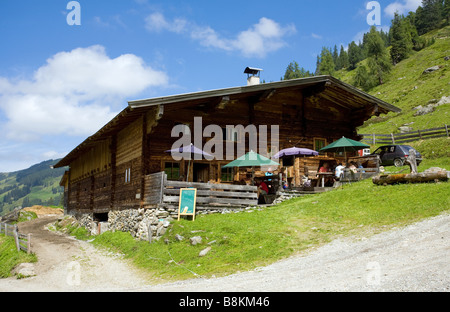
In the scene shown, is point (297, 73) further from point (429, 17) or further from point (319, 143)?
point (319, 143)

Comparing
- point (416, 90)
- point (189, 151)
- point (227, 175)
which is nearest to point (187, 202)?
point (189, 151)

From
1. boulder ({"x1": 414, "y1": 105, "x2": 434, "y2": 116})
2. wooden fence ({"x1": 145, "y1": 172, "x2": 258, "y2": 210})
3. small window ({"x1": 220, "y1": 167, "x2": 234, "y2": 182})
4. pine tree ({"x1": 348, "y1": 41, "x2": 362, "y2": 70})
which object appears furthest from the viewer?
pine tree ({"x1": 348, "y1": 41, "x2": 362, "y2": 70})

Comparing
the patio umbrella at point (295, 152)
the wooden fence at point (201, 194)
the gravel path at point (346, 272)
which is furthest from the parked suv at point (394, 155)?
the gravel path at point (346, 272)

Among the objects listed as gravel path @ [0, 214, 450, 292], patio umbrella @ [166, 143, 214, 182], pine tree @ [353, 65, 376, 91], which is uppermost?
pine tree @ [353, 65, 376, 91]

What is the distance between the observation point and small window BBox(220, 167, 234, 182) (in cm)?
1938

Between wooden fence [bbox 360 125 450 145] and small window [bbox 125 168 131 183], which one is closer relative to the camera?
small window [bbox 125 168 131 183]

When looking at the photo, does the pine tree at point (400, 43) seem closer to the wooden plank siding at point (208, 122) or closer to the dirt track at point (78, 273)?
the wooden plank siding at point (208, 122)

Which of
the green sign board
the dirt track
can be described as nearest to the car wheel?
the green sign board

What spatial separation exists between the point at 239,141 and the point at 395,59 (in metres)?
105

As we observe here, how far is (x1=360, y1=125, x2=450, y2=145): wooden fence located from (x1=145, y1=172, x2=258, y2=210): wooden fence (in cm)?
2697

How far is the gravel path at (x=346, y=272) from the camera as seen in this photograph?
21.5 feet

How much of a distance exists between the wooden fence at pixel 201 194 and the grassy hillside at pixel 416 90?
3819 centimetres

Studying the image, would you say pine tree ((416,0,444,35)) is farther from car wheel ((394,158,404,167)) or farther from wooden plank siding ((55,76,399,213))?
wooden plank siding ((55,76,399,213))
